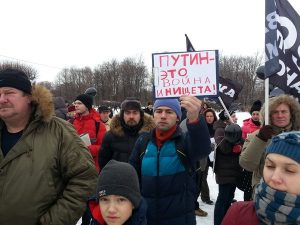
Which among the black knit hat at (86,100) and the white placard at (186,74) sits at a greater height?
the white placard at (186,74)

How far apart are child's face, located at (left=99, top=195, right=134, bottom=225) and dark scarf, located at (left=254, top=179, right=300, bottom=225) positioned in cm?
100

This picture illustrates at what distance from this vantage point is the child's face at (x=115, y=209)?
2293mm

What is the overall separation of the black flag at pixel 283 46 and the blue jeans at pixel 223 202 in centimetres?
177

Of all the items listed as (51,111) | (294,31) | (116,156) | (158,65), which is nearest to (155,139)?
(158,65)

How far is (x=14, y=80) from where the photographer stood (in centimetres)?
259

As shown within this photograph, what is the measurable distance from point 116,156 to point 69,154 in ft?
5.27

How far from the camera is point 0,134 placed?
265cm

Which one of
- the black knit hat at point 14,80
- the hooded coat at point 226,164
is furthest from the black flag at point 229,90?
the black knit hat at point 14,80

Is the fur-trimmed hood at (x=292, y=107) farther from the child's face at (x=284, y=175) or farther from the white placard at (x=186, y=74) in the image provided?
the child's face at (x=284, y=175)

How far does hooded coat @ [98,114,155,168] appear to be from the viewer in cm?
411

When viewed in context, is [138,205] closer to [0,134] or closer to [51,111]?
[51,111]

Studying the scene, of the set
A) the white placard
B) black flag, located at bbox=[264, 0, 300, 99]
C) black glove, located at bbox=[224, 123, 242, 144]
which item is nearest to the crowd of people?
the white placard

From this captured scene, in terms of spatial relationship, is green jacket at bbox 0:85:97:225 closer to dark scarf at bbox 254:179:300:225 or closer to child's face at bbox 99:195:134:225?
child's face at bbox 99:195:134:225

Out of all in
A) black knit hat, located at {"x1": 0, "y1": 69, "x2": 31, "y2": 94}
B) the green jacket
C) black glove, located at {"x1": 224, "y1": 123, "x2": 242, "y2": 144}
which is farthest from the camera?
black glove, located at {"x1": 224, "y1": 123, "x2": 242, "y2": 144}
